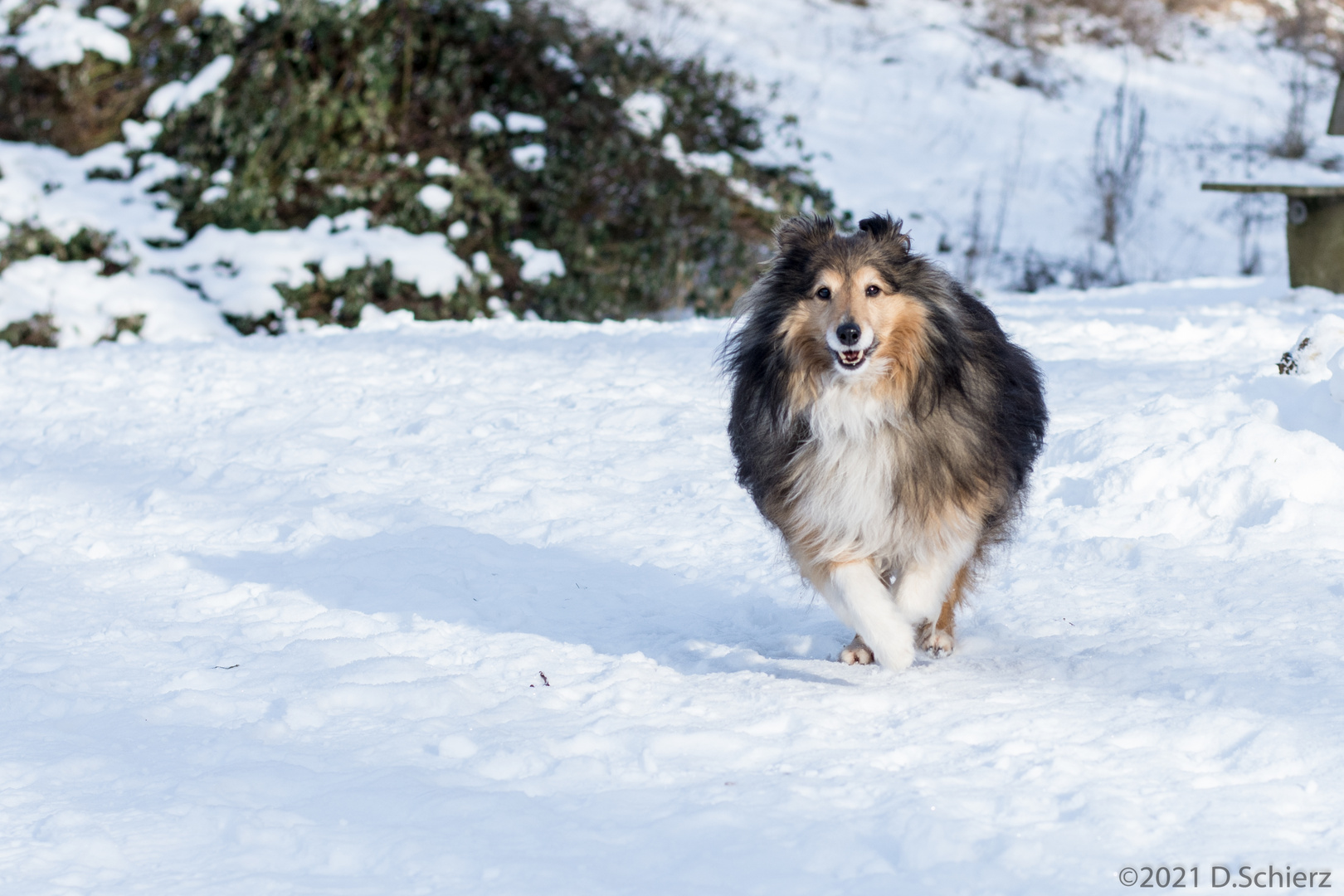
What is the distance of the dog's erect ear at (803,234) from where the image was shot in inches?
147

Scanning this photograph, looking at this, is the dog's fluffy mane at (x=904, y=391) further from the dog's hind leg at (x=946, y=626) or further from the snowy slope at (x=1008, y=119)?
the snowy slope at (x=1008, y=119)

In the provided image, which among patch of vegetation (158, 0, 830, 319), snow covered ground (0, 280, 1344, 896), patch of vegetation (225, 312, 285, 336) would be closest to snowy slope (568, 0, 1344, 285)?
patch of vegetation (158, 0, 830, 319)

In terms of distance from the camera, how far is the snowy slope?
13500mm

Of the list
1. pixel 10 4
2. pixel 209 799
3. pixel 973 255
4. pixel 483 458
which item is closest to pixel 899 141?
pixel 973 255

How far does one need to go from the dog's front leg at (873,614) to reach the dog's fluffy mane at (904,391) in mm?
143

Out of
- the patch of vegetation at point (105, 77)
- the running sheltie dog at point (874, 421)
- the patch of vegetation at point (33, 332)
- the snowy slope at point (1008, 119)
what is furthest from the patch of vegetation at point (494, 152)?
the running sheltie dog at point (874, 421)

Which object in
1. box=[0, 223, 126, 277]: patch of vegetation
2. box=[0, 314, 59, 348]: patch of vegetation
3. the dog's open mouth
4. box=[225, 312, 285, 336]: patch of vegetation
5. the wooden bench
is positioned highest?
the wooden bench

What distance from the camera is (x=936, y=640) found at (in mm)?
3877

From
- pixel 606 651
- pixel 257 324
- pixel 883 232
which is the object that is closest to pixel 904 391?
pixel 883 232

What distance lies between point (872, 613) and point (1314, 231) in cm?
743

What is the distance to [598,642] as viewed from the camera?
4.02 m

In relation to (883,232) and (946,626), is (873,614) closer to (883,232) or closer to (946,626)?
(946,626)

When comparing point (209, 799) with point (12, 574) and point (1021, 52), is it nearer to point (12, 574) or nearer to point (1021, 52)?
point (12, 574)

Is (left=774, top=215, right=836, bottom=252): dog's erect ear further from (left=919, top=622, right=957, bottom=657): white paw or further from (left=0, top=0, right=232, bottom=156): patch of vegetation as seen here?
(left=0, top=0, right=232, bottom=156): patch of vegetation
